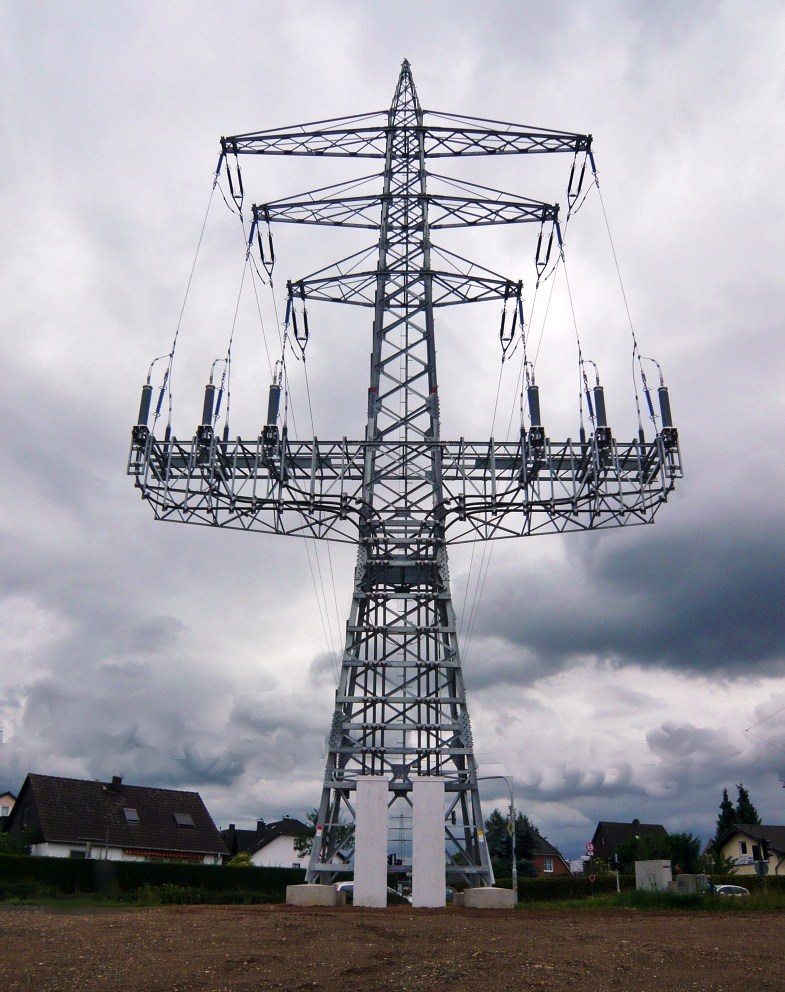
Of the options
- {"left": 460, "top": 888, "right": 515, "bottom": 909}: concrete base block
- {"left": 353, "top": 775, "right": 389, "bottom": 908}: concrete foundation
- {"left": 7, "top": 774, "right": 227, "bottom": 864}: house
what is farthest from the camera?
{"left": 7, "top": 774, "right": 227, "bottom": 864}: house

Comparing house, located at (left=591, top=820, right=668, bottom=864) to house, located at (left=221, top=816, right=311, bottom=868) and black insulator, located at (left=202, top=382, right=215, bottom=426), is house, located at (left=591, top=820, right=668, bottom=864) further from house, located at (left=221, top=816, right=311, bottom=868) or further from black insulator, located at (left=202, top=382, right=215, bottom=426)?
black insulator, located at (left=202, top=382, right=215, bottom=426)

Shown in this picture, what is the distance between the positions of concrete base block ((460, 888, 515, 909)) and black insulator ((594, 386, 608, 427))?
37.7 feet

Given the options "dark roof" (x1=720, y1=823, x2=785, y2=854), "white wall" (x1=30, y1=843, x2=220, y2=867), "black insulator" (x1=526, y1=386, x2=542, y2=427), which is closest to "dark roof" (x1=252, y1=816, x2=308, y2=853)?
"white wall" (x1=30, y1=843, x2=220, y2=867)

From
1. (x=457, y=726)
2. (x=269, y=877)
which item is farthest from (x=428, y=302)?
(x=269, y=877)

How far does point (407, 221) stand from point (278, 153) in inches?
167

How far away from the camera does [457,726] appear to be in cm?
2175

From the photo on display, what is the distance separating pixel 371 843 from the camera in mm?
19188

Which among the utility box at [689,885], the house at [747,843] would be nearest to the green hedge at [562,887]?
the utility box at [689,885]

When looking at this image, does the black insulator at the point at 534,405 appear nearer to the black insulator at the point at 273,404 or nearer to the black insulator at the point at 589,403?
the black insulator at the point at 589,403

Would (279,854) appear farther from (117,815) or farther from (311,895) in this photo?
(311,895)

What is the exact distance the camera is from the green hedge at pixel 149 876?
102 feet

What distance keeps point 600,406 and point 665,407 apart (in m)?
1.64

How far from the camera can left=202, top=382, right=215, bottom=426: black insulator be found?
24125mm

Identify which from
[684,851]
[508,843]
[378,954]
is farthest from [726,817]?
[378,954]
